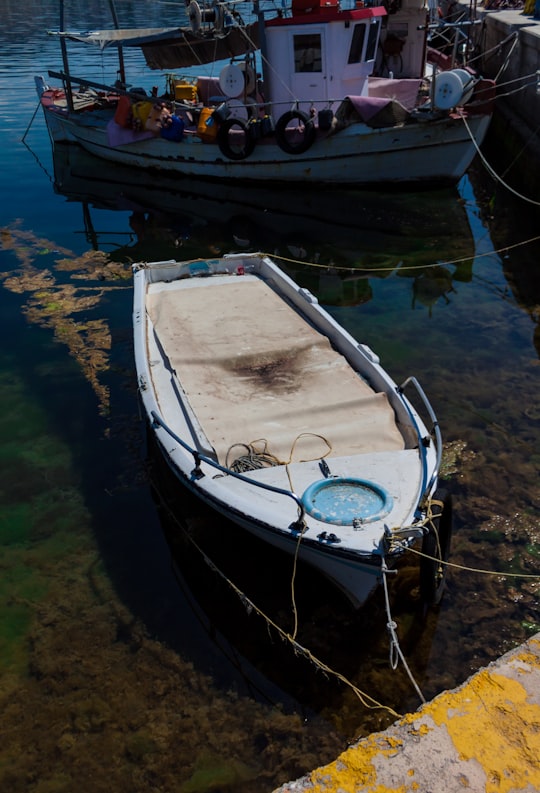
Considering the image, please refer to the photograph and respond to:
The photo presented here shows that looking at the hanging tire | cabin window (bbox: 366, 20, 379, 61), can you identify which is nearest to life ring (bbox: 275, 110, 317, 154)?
cabin window (bbox: 366, 20, 379, 61)

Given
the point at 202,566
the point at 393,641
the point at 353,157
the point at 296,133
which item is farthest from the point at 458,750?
the point at 296,133

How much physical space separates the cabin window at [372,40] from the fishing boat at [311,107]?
28mm

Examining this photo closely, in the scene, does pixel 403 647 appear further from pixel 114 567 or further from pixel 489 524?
pixel 114 567

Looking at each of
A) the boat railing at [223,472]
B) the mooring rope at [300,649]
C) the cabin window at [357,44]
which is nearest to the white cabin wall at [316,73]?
the cabin window at [357,44]

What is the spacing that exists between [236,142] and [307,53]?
2.97 metres

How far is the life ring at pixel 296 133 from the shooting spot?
16.7m

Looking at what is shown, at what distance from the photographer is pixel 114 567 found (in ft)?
21.8

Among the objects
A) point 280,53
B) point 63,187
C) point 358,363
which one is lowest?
point 63,187

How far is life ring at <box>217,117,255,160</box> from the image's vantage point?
57.5 feet

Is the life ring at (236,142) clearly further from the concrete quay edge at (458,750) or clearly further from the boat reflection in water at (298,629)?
the concrete quay edge at (458,750)

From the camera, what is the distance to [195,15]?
18.3 metres

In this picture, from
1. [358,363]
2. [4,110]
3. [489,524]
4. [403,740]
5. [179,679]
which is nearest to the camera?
[403,740]

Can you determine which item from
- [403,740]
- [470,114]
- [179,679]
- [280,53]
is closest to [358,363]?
[179,679]

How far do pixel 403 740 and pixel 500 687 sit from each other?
2.48ft
